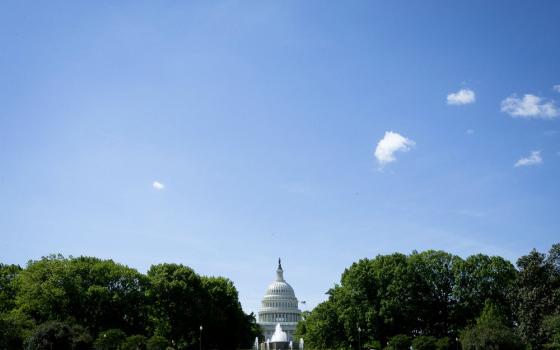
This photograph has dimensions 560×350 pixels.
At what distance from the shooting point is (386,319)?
6375 cm

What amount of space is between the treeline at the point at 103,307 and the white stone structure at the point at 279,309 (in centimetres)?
8945

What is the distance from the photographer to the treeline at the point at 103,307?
47.8m

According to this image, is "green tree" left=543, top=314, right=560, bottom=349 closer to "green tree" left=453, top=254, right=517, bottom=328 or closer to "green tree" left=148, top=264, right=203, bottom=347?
"green tree" left=453, top=254, right=517, bottom=328

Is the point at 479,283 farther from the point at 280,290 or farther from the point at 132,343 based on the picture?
the point at 280,290

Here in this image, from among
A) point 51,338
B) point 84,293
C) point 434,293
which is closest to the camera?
point 51,338

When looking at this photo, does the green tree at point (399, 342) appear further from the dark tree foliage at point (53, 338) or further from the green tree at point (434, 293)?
the dark tree foliage at point (53, 338)

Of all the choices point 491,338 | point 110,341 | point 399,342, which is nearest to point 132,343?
point 110,341

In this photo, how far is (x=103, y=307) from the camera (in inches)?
2451

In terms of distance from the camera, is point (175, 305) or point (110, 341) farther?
point (175, 305)

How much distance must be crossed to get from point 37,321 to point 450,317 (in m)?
42.8

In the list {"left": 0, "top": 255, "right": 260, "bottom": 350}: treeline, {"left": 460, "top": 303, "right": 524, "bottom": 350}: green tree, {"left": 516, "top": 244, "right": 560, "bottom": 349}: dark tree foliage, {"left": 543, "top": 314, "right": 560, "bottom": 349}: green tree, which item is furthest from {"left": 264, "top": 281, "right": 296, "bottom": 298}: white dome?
{"left": 543, "top": 314, "right": 560, "bottom": 349}: green tree

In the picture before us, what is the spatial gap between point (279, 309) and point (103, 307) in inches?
4477

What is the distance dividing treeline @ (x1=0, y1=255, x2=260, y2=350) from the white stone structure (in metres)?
89.4

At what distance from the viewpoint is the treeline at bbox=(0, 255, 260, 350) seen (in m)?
47.8
